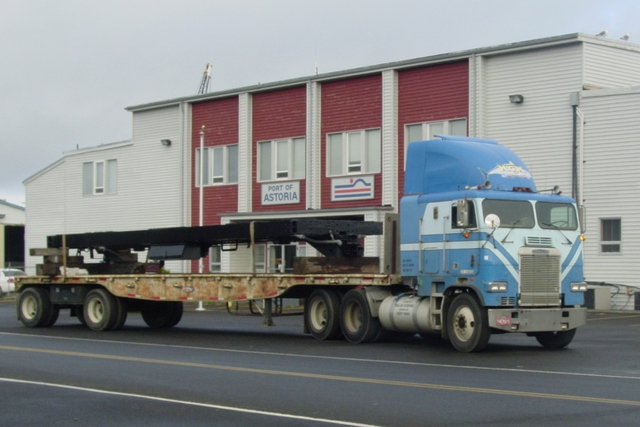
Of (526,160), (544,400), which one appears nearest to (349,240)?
(544,400)

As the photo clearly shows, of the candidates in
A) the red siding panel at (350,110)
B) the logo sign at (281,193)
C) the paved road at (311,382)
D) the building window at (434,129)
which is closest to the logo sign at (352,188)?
the red siding panel at (350,110)

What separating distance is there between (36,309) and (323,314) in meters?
9.63

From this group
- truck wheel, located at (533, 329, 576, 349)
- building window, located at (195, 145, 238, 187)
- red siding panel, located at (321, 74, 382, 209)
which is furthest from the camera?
building window, located at (195, 145, 238, 187)

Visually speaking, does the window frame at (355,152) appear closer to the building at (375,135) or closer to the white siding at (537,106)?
the building at (375,135)

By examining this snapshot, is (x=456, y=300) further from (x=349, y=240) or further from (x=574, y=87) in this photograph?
(x=574, y=87)

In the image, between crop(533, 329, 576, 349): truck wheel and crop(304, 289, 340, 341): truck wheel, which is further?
crop(304, 289, 340, 341): truck wheel

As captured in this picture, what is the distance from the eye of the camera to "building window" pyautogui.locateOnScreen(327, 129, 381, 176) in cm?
3809

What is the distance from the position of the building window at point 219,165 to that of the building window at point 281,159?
1560 millimetres

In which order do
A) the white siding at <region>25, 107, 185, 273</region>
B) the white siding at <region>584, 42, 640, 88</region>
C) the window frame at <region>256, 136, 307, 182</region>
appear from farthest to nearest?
the white siding at <region>25, 107, 185, 273</region> < the window frame at <region>256, 136, 307, 182</region> < the white siding at <region>584, 42, 640, 88</region>

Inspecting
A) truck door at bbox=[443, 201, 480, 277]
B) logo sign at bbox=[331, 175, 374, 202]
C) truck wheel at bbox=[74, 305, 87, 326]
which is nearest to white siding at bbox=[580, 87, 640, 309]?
logo sign at bbox=[331, 175, 374, 202]

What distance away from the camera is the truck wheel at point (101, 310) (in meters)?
24.8

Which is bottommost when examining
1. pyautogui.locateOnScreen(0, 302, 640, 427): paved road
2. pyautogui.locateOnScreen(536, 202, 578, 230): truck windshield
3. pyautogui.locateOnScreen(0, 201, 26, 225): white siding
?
pyautogui.locateOnScreen(0, 302, 640, 427): paved road

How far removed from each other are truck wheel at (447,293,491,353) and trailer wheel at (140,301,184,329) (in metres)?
10.1

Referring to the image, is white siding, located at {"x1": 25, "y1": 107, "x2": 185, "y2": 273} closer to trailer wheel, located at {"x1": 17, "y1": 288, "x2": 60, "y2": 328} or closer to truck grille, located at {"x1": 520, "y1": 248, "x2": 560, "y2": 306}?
trailer wheel, located at {"x1": 17, "y1": 288, "x2": 60, "y2": 328}
